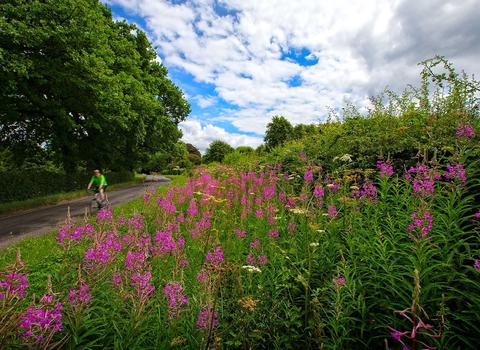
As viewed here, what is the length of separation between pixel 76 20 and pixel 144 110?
679cm

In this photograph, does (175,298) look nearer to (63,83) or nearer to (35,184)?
(63,83)

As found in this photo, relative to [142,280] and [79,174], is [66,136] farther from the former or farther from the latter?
[142,280]

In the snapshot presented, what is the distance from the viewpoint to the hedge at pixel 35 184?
14.0m

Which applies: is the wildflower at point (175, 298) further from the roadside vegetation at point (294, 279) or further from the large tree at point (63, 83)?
the large tree at point (63, 83)

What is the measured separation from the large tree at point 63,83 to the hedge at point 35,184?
1.24 m

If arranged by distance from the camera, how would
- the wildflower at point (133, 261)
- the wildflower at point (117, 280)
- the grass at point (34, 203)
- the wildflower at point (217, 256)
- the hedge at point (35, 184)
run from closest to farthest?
1. the wildflower at point (117, 280)
2. the wildflower at point (133, 261)
3. the wildflower at point (217, 256)
4. the grass at point (34, 203)
5. the hedge at point (35, 184)

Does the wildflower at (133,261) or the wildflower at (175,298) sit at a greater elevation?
the wildflower at (133,261)

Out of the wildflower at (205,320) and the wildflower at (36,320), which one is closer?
the wildflower at (36,320)

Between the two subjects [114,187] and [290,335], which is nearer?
[290,335]

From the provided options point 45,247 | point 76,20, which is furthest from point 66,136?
point 45,247

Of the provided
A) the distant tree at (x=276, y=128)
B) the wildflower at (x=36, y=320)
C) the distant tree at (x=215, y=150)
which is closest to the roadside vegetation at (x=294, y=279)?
the wildflower at (x=36, y=320)

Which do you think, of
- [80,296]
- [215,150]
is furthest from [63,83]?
[215,150]

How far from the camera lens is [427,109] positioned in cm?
677

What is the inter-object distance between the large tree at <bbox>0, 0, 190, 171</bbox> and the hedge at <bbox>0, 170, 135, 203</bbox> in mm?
1239
